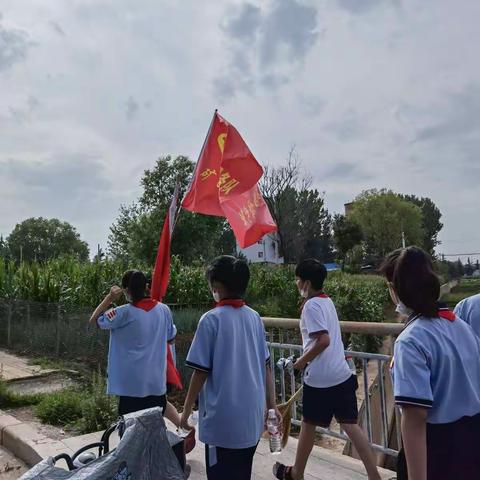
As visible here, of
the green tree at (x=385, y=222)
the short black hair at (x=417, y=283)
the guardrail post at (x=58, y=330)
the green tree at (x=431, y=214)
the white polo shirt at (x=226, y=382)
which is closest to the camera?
the short black hair at (x=417, y=283)

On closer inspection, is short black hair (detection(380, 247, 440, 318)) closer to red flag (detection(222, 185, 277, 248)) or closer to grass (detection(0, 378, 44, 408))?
red flag (detection(222, 185, 277, 248))

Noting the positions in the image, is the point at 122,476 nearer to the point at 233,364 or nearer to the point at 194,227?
the point at 233,364

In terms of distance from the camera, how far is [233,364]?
107 inches

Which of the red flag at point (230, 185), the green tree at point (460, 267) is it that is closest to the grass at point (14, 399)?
the red flag at point (230, 185)

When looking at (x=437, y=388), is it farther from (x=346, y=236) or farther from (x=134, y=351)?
(x=346, y=236)

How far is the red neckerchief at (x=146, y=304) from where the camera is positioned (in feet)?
12.8

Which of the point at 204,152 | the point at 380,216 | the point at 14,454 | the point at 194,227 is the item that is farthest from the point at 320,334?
the point at 380,216

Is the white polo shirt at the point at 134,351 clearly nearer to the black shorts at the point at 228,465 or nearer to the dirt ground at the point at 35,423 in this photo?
the black shorts at the point at 228,465

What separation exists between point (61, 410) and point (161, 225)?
21474 millimetres

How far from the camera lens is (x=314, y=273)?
11.6ft

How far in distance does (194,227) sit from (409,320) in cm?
Result: 2524

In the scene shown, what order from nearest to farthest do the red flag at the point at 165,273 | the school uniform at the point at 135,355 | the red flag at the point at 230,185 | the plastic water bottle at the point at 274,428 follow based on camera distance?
the plastic water bottle at the point at 274,428 → the school uniform at the point at 135,355 → the red flag at the point at 165,273 → the red flag at the point at 230,185

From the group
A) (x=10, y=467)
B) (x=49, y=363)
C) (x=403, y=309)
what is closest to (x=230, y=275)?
(x=403, y=309)

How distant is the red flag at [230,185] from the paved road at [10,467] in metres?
2.89
